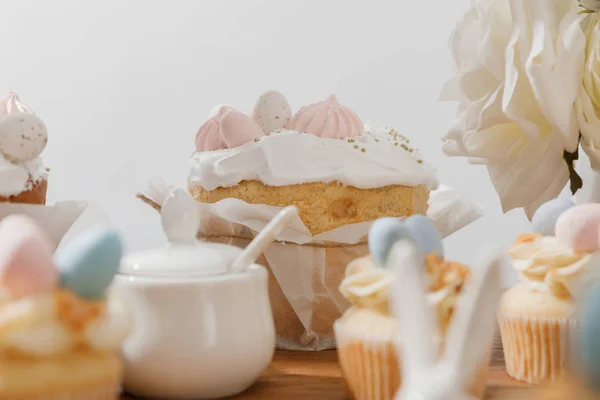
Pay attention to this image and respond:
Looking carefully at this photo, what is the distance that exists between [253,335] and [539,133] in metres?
0.52

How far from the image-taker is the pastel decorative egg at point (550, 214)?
89 centimetres

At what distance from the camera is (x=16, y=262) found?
62 centimetres

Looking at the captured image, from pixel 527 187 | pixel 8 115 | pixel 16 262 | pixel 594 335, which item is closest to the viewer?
pixel 594 335

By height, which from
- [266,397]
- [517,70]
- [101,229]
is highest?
[517,70]

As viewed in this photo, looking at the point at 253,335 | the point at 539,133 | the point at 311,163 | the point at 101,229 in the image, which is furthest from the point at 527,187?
the point at 101,229

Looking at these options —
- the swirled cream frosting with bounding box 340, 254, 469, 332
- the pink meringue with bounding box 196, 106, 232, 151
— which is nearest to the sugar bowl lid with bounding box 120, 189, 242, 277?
the swirled cream frosting with bounding box 340, 254, 469, 332

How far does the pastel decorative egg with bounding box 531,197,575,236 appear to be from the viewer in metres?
0.89

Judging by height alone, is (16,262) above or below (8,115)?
below

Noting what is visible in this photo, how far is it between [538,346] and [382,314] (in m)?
0.21

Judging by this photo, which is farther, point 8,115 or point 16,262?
point 8,115

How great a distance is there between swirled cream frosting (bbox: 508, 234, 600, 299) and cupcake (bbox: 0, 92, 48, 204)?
659mm

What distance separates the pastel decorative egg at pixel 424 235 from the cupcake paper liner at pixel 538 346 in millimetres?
157

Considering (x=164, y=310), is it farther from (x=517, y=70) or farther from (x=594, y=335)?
(x=517, y=70)

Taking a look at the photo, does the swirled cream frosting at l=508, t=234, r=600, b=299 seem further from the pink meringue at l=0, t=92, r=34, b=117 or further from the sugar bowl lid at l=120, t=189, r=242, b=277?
the pink meringue at l=0, t=92, r=34, b=117
